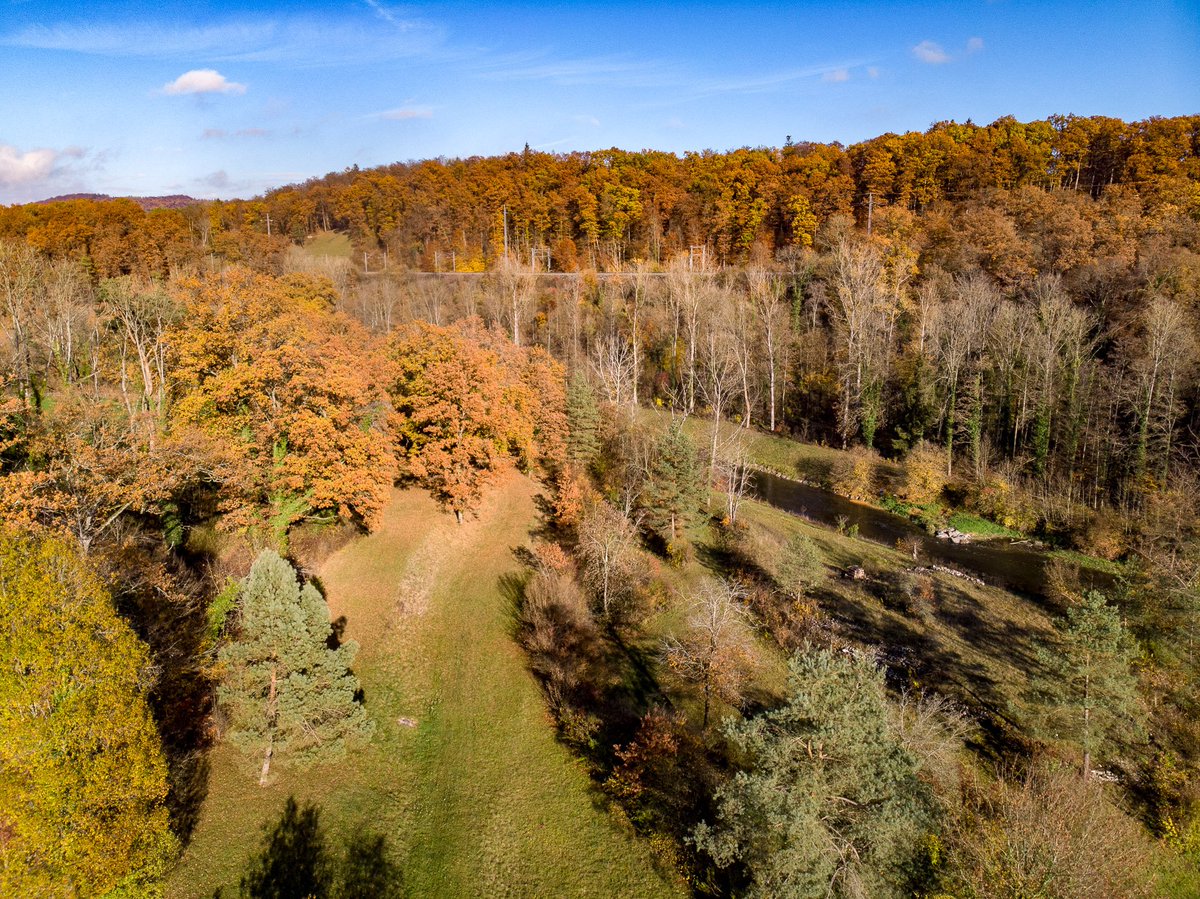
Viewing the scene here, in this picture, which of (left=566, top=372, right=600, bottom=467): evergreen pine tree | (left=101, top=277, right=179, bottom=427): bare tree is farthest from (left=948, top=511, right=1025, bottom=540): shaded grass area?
(left=101, top=277, right=179, bottom=427): bare tree

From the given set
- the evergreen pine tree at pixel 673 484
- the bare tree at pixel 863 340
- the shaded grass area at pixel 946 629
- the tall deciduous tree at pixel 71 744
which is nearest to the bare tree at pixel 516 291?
the bare tree at pixel 863 340

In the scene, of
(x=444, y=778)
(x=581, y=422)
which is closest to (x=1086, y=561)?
(x=581, y=422)

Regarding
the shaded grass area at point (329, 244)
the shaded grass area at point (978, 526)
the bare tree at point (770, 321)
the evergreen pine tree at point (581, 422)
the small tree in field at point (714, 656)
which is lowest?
Answer: the shaded grass area at point (978, 526)

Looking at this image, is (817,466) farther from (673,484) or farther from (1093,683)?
(1093,683)

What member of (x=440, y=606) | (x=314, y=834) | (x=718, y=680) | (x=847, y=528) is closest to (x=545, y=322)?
(x=847, y=528)

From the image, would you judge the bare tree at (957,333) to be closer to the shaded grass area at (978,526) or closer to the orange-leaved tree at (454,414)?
the shaded grass area at (978,526)

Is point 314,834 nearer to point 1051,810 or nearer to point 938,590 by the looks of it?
point 1051,810
